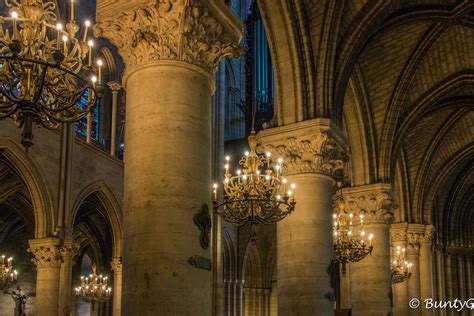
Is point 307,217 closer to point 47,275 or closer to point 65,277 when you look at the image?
point 47,275

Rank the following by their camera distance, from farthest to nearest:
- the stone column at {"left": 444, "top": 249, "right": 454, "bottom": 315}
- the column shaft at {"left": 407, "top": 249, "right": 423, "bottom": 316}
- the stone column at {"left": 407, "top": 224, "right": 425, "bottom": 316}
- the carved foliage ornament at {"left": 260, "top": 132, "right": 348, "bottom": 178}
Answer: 1. the stone column at {"left": 444, "top": 249, "right": 454, "bottom": 315}
2. the stone column at {"left": 407, "top": 224, "right": 425, "bottom": 316}
3. the column shaft at {"left": 407, "top": 249, "right": 423, "bottom": 316}
4. the carved foliage ornament at {"left": 260, "top": 132, "right": 348, "bottom": 178}

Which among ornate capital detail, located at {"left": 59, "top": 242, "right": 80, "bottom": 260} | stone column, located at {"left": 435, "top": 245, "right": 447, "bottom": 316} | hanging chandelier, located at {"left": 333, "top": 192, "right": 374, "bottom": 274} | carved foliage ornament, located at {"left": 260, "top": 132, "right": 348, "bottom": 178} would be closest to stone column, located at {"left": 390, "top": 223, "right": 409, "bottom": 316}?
hanging chandelier, located at {"left": 333, "top": 192, "right": 374, "bottom": 274}

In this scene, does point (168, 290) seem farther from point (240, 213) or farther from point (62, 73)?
point (240, 213)

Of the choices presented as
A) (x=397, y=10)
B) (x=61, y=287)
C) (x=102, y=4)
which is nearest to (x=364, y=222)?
(x=397, y=10)

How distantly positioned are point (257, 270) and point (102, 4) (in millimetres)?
28466

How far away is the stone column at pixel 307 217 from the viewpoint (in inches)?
489

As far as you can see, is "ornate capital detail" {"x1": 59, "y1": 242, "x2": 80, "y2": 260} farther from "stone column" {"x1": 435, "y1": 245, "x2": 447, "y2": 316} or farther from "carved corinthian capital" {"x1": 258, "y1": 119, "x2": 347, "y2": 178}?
"stone column" {"x1": 435, "y1": 245, "x2": 447, "y2": 316}

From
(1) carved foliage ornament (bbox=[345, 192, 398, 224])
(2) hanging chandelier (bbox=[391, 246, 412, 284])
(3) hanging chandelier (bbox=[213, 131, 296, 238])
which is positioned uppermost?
(1) carved foliage ornament (bbox=[345, 192, 398, 224])

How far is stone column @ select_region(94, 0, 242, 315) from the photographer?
25.0 ft

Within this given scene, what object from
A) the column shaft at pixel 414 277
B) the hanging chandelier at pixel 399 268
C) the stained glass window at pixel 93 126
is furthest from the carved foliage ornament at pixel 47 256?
the column shaft at pixel 414 277

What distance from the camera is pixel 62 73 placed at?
8336mm

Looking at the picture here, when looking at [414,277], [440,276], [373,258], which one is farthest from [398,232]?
[440,276]

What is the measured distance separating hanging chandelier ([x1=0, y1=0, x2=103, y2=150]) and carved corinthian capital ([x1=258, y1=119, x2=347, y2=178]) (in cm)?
531

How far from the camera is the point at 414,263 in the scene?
24.0 metres
